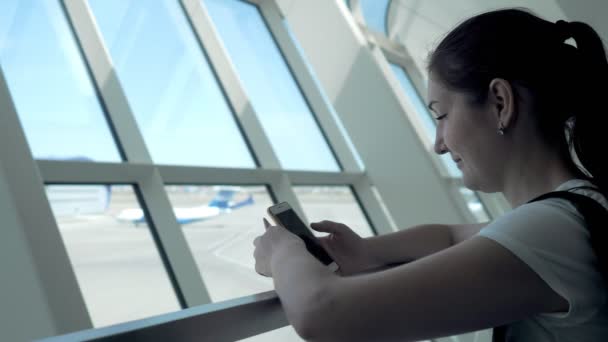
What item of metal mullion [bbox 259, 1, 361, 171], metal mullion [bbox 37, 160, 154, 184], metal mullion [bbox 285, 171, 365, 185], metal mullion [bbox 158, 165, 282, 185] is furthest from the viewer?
metal mullion [bbox 259, 1, 361, 171]

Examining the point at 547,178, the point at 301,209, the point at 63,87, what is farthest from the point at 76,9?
the point at 547,178

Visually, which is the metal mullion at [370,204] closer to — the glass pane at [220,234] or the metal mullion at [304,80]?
the metal mullion at [304,80]

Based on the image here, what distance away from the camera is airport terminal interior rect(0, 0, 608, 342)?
60.5 inches

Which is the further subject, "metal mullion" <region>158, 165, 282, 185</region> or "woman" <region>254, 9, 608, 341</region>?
"metal mullion" <region>158, 165, 282, 185</region>

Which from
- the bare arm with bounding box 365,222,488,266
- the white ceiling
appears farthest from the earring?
the bare arm with bounding box 365,222,488,266

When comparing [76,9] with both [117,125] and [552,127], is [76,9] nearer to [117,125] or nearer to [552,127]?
[117,125]

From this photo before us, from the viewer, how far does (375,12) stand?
793cm

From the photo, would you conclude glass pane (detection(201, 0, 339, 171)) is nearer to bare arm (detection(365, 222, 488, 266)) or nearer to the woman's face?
bare arm (detection(365, 222, 488, 266))

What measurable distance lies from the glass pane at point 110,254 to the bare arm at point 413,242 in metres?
1.60

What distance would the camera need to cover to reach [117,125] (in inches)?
110

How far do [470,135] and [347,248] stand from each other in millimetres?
413

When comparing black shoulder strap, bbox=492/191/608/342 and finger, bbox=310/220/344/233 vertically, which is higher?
finger, bbox=310/220/344/233

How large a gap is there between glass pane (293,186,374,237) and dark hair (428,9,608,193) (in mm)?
2898

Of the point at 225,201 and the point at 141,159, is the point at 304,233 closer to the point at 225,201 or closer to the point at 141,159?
the point at 141,159
